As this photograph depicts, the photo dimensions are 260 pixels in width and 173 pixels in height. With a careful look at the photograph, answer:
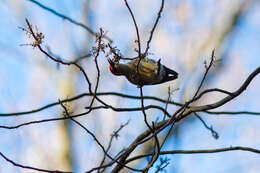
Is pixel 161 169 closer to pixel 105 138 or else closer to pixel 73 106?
pixel 105 138

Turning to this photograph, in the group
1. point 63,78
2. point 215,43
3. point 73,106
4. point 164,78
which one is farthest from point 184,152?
point 63,78

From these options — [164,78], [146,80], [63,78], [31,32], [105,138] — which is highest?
[63,78]

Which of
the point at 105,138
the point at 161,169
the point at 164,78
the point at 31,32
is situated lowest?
the point at 161,169

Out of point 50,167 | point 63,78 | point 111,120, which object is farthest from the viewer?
point 63,78

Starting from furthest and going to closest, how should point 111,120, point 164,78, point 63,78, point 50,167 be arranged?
1. point 63,78
2. point 50,167
3. point 111,120
4. point 164,78

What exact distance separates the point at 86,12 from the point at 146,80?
186 inches

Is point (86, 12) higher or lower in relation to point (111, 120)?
higher

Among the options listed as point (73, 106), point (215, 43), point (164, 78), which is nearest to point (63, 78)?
point (73, 106)

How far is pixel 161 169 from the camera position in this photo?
6.48 feet

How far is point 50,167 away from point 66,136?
513mm

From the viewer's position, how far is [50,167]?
6500 millimetres

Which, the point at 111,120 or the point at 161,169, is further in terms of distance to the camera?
the point at 111,120

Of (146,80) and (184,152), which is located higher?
(146,80)

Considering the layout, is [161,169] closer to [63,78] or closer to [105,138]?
[105,138]
